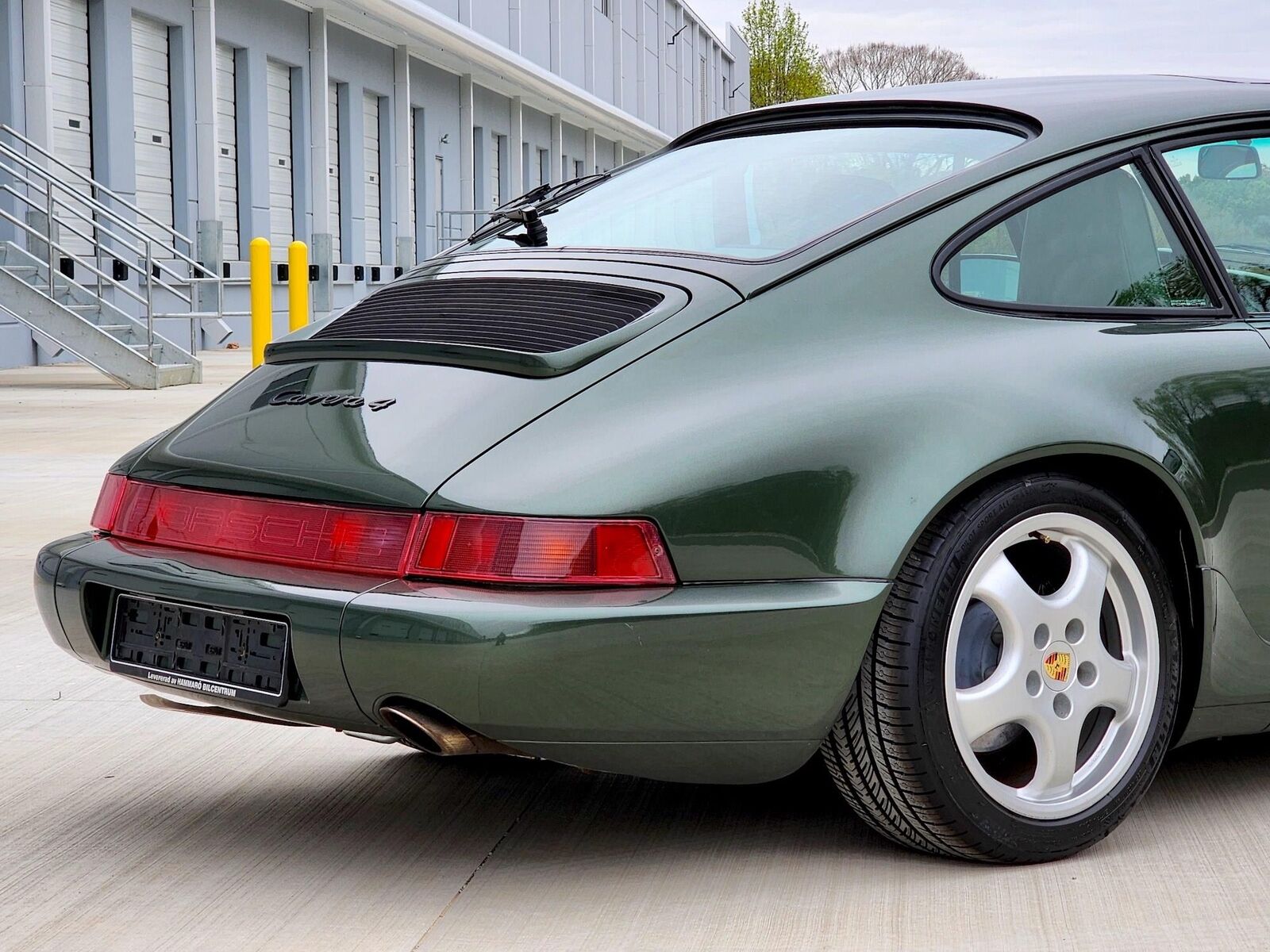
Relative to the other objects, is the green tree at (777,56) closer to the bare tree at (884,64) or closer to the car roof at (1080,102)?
the bare tree at (884,64)

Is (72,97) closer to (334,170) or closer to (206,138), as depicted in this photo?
(206,138)

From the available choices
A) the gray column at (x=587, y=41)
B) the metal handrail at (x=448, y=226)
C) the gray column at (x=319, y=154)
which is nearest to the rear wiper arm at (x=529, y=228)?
the gray column at (x=319, y=154)

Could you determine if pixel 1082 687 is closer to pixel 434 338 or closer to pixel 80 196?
pixel 434 338

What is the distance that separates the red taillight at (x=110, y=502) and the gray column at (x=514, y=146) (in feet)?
106

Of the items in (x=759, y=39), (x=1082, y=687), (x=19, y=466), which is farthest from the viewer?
(x=759, y=39)

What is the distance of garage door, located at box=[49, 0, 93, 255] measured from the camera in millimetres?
17719

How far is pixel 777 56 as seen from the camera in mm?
71375

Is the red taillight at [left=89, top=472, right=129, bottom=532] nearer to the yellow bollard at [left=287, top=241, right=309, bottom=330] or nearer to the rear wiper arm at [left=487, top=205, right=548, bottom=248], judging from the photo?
the rear wiper arm at [left=487, top=205, right=548, bottom=248]

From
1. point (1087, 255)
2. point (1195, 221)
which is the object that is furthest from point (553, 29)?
point (1087, 255)

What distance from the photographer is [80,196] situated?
51.3ft

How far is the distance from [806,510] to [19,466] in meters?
6.95

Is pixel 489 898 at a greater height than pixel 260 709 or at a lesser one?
lesser

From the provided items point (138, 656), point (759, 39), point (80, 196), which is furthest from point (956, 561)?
point (759, 39)

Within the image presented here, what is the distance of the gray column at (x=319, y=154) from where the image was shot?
24.0 m
